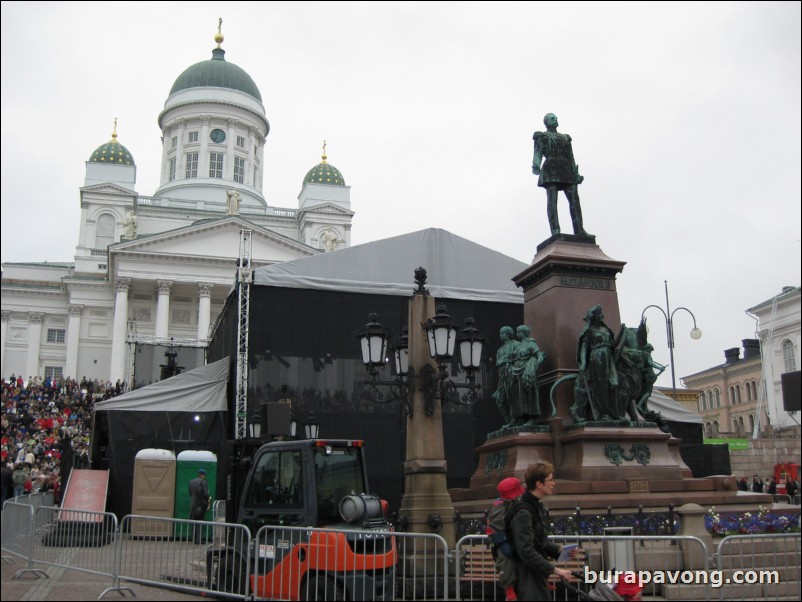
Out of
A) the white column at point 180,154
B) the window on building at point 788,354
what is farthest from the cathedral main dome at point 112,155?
the window on building at point 788,354

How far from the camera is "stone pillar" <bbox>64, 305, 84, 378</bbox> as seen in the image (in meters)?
71.5

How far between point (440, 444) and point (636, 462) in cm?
301

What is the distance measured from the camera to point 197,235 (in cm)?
6656

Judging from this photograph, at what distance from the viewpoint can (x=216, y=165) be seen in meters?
85.3

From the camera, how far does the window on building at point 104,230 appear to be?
76.2 meters

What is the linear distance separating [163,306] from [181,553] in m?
56.7

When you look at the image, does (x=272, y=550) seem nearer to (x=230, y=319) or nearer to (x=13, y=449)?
(x=230, y=319)

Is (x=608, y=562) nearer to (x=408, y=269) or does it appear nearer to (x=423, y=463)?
(x=423, y=463)

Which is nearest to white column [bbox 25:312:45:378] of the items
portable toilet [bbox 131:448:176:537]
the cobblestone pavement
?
portable toilet [bbox 131:448:176:537]

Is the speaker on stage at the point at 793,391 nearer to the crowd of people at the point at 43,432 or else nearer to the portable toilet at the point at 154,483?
the portable toilet at the point at 154,483

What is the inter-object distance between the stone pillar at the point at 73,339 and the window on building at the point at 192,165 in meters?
19.3

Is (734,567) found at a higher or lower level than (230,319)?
lower

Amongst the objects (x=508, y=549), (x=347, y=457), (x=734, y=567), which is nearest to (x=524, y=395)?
(x=347, y=457)

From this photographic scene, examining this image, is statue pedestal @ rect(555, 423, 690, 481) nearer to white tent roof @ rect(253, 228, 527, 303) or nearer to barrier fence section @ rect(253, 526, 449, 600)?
barrier fence section @ rect(253, 526, 449, 600)
